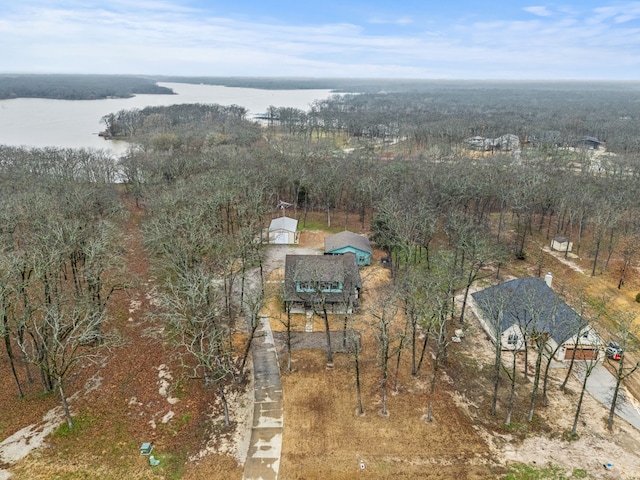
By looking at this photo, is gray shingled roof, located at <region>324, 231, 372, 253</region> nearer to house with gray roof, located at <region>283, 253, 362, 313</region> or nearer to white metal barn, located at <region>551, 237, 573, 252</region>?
house with gray roof, located at <region>283, 253, 362, 313</region>

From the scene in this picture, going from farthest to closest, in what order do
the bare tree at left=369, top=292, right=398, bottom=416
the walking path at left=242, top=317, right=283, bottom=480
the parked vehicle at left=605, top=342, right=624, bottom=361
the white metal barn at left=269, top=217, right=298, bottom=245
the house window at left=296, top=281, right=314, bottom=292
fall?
the white metal barn at left=269, top=217, right=298, bottom=245, the house window at left=296, top=281, right=314, bottom=292, the parked vehicle at left=605, top=342, right=624, bottom=361, the bare tree at left=369, top=292, right=398, bottom=416, the walking path at left=242, top=317, right=283, bottom=480

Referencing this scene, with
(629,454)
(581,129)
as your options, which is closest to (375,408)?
(629,454)

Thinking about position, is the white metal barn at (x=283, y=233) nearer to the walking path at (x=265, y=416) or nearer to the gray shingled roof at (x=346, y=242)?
the gray shingled roof at (x=346, y=242)

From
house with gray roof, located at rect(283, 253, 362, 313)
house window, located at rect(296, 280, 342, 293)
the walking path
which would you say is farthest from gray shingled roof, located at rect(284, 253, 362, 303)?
the walking path

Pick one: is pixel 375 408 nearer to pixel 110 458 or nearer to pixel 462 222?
pixel 110 458

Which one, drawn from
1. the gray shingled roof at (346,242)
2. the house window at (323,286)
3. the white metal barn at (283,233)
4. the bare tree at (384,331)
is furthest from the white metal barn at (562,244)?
the white metal barn at (283,233)

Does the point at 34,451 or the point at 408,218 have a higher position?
the point at 408,218

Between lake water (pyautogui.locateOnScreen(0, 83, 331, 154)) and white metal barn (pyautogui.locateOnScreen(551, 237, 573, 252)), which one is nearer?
white metal barn (pyautogui.locateOnScreen(551, 237, 573, 252))
